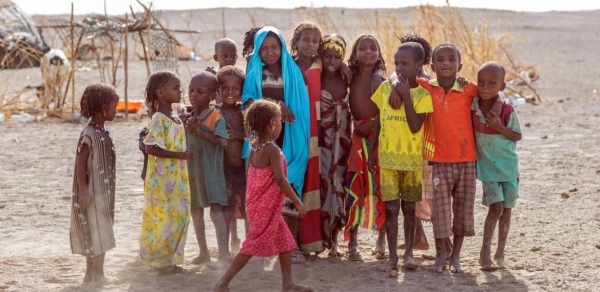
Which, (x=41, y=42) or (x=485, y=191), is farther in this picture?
(x=41, y=42)

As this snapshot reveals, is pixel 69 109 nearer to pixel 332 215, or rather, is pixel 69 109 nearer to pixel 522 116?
pixel 522 116

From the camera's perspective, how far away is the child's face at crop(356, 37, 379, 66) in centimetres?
538

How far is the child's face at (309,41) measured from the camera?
5379 mm

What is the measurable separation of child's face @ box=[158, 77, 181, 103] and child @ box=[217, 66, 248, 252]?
0.39 metres

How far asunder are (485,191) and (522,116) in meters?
8.22

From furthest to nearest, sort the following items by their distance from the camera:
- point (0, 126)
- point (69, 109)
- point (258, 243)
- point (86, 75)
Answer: point (86, 75)
point (69, 109)
point (0, 126)
point (258, 243)

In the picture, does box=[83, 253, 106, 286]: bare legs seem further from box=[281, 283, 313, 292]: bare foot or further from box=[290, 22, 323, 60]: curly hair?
box=[290, 22, 323, 60]: curly hair

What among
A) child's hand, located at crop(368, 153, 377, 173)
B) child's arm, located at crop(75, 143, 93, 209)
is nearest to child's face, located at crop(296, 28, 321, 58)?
child's hand, located at crop(368, 153, 377, 173)

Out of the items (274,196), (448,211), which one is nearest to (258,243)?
(274,196)

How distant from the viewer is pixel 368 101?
5488 millimetres

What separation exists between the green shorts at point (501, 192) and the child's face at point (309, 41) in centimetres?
132

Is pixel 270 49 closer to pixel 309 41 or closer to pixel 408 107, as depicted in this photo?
pixel 309 41

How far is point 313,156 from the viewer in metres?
5.51

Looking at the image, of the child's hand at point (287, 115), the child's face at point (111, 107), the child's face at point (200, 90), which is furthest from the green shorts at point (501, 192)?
the child's face at point (111, 107)
